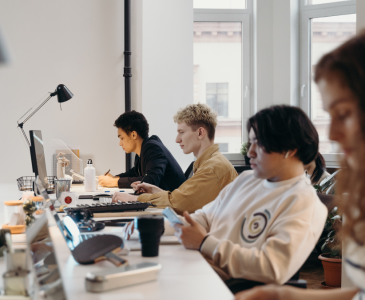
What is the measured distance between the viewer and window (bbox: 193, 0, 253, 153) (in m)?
4.61

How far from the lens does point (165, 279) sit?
1.02m

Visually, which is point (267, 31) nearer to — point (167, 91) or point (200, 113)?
point (167, 91)

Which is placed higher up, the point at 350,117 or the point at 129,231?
the point at 350,117

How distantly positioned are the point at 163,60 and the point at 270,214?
299 centimetres

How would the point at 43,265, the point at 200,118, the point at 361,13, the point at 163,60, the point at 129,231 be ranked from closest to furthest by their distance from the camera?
1. the point at 43,265
2. the point at 129,231
3. the point at 361,13
4. the point at 200,118
5. the point at 163,60

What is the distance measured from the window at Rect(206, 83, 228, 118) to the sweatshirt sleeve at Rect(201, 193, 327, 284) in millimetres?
3479

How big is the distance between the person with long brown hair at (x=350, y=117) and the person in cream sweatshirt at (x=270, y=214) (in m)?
0.34

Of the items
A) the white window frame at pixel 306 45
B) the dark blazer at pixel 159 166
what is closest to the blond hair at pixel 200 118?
the dark blazer at pixel 159 166

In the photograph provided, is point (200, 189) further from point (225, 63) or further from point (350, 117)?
point (225, 63)

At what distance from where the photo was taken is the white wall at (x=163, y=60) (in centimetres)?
398

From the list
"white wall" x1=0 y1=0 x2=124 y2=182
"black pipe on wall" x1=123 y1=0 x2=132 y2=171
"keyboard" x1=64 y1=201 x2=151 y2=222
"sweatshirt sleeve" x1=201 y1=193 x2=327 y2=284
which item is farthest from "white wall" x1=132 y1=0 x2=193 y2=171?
"sweatshirt sleeve" x1=201 y1=193 x2=327 y2=284

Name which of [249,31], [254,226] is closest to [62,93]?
[249,31]

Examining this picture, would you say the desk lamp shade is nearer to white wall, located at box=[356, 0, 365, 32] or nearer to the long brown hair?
white wall, located at box=[356, 0, 365, 32]

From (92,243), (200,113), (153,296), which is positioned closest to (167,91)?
(200,113)
